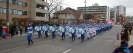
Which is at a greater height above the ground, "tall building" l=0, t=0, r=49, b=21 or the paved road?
"tall building" l=0, t=0, r=49, b=21

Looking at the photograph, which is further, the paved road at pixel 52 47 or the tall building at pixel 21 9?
the tall building at pixel 21 9

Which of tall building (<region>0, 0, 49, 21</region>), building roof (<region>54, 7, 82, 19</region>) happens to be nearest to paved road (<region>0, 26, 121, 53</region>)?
tall building (<region>0, 0, 49, 21</region>)

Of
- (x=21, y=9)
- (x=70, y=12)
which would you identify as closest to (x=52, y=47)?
(x=21, y=9)

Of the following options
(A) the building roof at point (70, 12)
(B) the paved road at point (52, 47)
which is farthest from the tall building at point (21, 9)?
(B) the paved road at point (52, 47)

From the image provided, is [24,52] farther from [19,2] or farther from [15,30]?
[19,2]

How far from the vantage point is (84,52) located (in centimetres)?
1520

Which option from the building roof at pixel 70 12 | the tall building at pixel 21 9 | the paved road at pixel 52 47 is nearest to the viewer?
the paved road at pixel 52 47

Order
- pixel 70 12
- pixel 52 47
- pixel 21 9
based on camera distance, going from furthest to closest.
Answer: pixel 70 12 → pixel 21 9 → pixel 52 47

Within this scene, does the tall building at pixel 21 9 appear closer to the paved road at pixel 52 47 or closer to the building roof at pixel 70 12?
the building roof at pixel 70 12

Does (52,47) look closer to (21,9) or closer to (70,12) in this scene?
(21,9)

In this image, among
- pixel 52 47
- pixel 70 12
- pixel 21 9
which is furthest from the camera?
pixel 70 12

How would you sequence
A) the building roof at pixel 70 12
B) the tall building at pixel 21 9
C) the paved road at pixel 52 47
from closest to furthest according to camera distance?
the paved road at pixel 52 47 < the tall building at pixel 21 9 < the building roof at pixel 70 12

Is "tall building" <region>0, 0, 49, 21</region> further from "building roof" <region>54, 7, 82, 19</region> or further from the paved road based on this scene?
the paved road

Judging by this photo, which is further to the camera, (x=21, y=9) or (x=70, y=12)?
(x=70, y=12)
